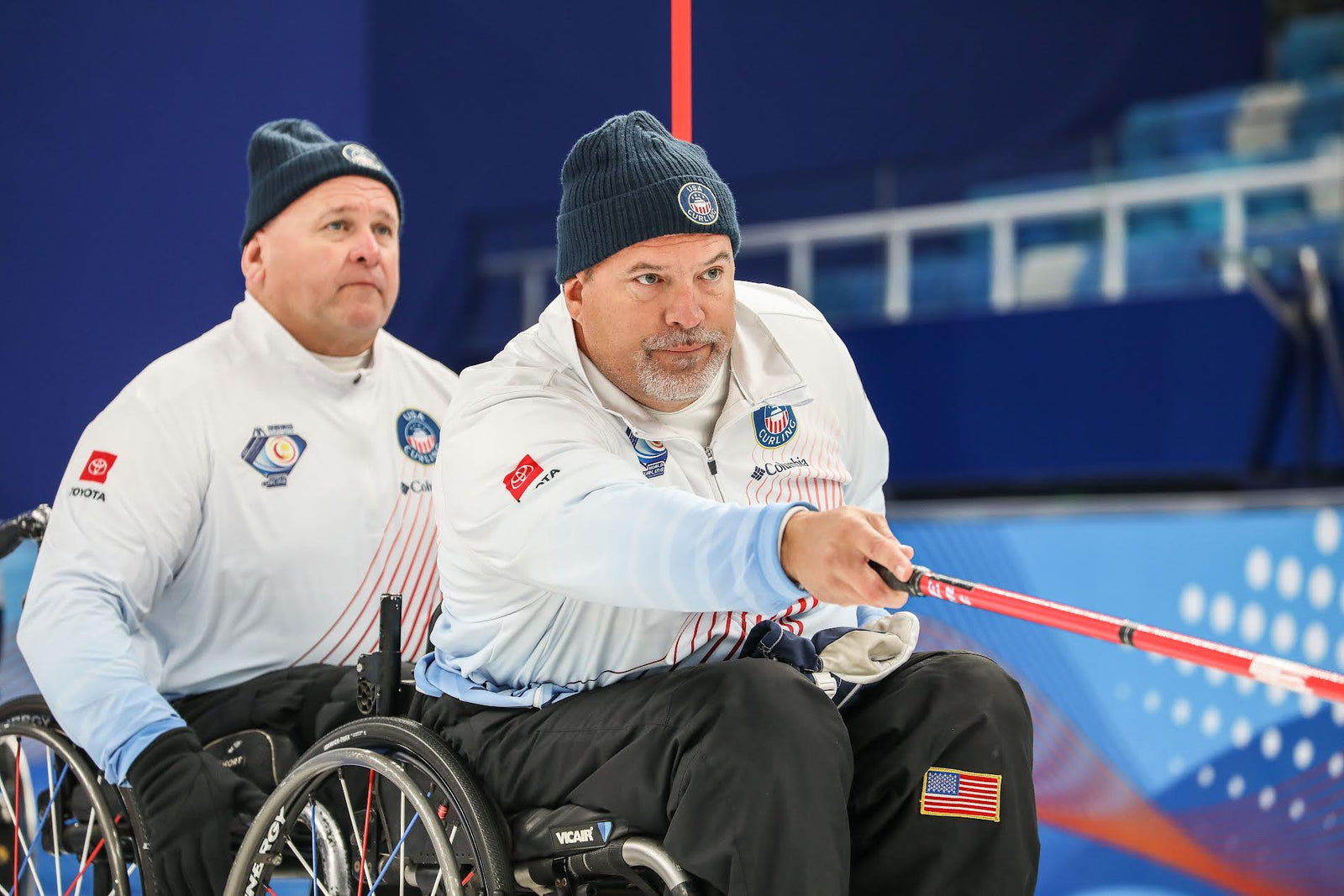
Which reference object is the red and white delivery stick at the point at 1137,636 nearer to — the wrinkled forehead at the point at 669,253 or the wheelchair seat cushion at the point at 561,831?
the wheelchair seat cushion at the point at 561,831

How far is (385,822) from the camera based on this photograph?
190 cm

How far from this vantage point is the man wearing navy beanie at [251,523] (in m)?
2.20

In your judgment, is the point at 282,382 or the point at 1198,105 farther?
the point at 1198,105

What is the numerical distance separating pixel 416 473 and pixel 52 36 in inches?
42.6

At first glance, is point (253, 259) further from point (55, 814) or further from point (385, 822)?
point (385, 822)

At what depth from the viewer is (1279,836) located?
9.20 feet

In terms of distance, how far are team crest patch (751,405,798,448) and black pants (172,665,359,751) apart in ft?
2.53

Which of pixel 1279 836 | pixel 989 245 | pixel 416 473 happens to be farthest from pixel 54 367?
pixel 989 245

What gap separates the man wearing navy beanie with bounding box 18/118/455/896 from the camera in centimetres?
220

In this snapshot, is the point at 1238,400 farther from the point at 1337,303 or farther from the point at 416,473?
the point at 416,473

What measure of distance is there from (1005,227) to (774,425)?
3001mm

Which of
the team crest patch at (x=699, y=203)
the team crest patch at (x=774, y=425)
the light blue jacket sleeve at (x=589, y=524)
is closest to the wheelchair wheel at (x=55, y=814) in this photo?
the light blue jacket sleeve at (x=589, y=524)

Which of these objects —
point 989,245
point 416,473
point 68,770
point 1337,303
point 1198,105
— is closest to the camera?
point 68,770

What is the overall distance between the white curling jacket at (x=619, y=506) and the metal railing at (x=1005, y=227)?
8.84 feet
